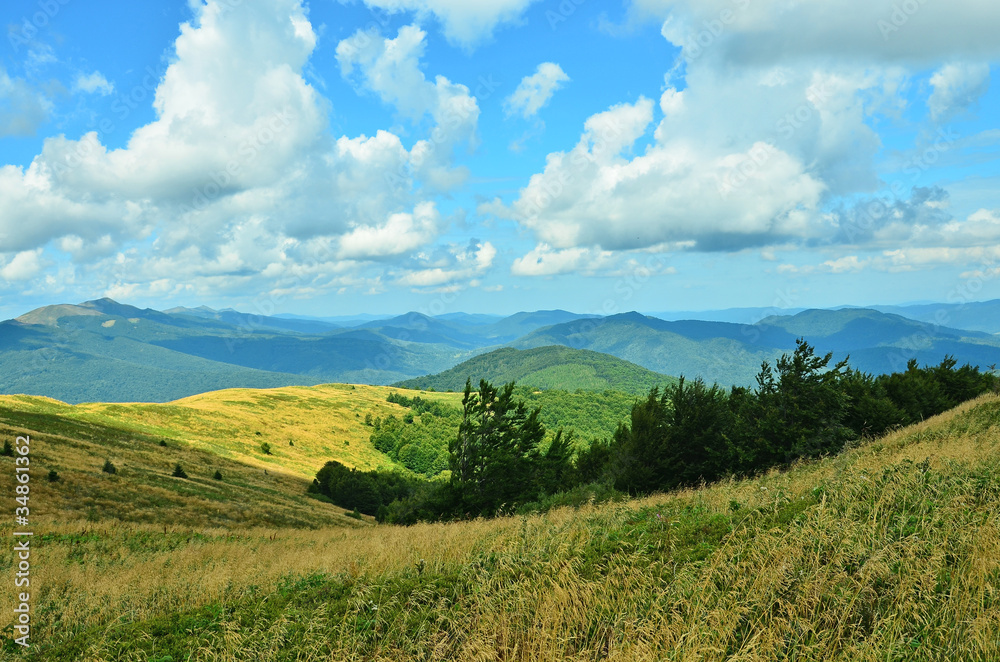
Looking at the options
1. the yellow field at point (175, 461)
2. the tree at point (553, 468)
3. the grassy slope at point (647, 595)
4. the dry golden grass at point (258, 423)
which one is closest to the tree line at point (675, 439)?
the tree at point (553, 468)

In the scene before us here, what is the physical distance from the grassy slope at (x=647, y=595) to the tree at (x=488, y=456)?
23.2 meters

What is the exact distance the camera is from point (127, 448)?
145ft

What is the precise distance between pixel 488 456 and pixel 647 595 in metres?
27.4

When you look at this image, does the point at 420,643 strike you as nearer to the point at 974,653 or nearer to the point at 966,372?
the point at 974,653

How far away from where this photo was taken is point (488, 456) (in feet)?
107

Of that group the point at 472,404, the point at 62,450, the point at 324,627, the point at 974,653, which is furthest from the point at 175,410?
the point at 974,653

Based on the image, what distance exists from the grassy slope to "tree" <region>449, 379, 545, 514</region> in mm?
23186

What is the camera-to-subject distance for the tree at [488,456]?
106 feet

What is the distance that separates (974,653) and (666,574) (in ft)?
9.59

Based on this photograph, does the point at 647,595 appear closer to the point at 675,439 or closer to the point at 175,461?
the point at 675,439

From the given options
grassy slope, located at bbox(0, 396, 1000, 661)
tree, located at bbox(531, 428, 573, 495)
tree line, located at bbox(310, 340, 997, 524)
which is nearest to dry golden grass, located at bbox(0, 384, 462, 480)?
tree, located at bbox(531, 428, 573, 495)

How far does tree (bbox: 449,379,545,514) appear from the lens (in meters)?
32.3

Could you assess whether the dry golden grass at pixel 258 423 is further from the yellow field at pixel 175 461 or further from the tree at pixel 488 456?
the tree at pixel 488 456

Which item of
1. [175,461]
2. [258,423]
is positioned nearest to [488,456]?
[175,461]
